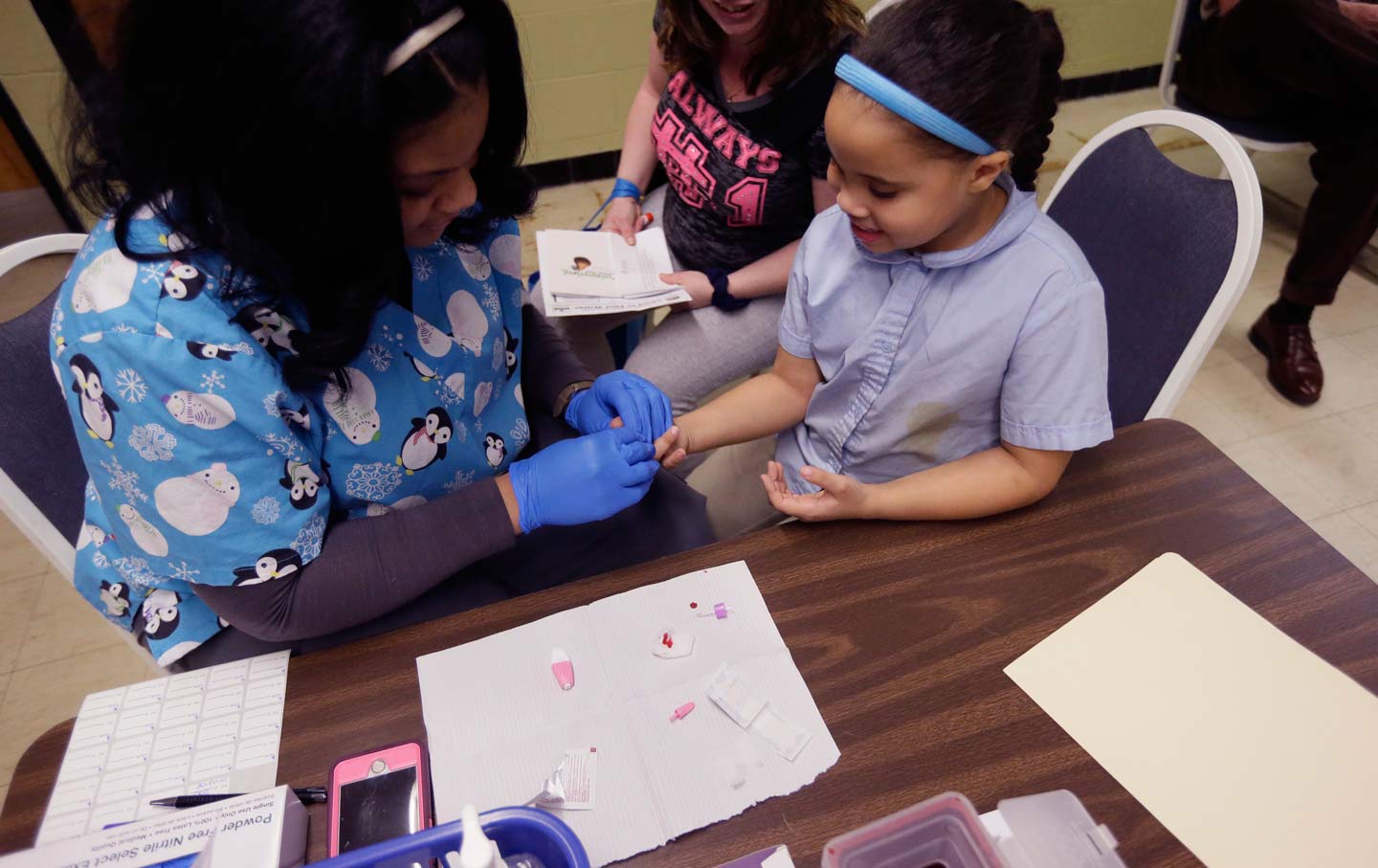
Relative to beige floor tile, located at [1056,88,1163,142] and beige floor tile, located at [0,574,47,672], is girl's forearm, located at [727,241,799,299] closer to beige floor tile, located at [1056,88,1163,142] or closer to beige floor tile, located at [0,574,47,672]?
beige floor tile, located at [0,574,47,672]

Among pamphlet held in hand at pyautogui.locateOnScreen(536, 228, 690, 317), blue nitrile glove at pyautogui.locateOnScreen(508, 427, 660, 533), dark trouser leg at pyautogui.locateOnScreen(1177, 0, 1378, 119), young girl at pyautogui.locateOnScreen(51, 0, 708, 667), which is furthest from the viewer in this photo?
dark trouser leg at pyautogui.locateOnScreen(1177, 0, 1378, 119)

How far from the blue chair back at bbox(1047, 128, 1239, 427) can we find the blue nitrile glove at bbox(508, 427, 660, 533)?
715mm

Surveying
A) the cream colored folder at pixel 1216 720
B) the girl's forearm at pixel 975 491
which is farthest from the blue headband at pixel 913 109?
the cream colored folder at pixel 1216 720

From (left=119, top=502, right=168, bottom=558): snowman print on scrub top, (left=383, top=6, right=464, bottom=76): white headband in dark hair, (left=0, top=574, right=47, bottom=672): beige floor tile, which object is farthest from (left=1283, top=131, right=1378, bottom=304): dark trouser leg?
(left=0, top=574, right=47, bottom=672): beige floor tile

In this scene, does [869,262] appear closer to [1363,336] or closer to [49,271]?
[49,271]

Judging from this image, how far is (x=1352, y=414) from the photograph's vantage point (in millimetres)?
2068

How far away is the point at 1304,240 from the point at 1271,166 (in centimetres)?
109

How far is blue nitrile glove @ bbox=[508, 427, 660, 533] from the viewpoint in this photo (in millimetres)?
951

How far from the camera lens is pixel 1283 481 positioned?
6.24ft

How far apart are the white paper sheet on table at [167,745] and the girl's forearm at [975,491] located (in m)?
0.65

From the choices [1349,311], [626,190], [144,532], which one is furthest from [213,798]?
[1349,311]

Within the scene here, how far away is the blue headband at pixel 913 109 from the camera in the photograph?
29.8 inches

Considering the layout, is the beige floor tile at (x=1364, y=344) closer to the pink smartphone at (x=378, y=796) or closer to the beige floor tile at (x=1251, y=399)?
the beige floor tile at (x=1251, y=399)

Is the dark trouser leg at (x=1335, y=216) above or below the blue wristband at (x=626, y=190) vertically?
below
